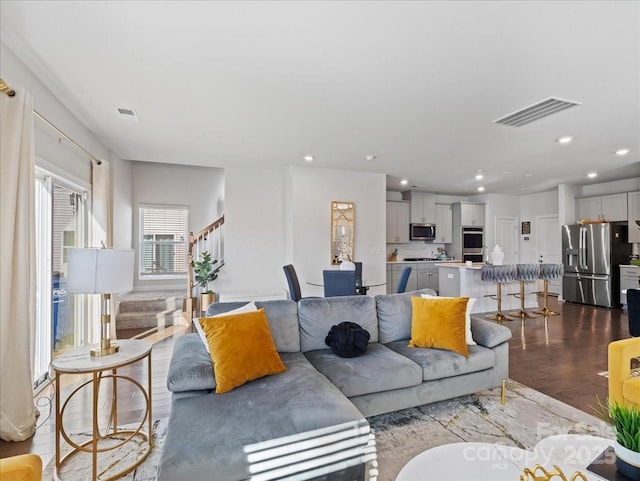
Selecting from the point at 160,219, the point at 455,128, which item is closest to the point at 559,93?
the point at 455,128

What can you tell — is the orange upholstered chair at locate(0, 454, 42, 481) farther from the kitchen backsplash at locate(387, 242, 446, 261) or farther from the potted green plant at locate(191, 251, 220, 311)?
the kitchen backsplash at locate(387, 242, 446, 261)

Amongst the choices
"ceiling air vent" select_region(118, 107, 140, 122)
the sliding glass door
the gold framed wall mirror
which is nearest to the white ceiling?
"ceiling air vent" select_region(118, 107, 140, 122)

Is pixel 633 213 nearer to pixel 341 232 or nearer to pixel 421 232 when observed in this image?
pixel 421 232

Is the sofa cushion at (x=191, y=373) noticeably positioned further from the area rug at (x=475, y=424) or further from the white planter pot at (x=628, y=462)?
the white planter pot at (x=628, y=462)

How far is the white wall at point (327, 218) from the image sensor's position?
5.93 m

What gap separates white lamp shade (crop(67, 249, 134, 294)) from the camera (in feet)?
6.46

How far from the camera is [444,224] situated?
9.09 m

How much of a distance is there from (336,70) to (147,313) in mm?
4927

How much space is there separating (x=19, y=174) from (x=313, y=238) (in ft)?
13.8

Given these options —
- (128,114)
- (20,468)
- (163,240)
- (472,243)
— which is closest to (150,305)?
(163,240)

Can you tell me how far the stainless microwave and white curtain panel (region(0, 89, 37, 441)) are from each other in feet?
24.9

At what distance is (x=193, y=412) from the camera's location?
5.76ft

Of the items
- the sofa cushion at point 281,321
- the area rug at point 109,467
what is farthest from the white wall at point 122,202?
the area rug at point 109,467

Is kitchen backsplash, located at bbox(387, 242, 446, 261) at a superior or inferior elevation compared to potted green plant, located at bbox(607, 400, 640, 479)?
superior
